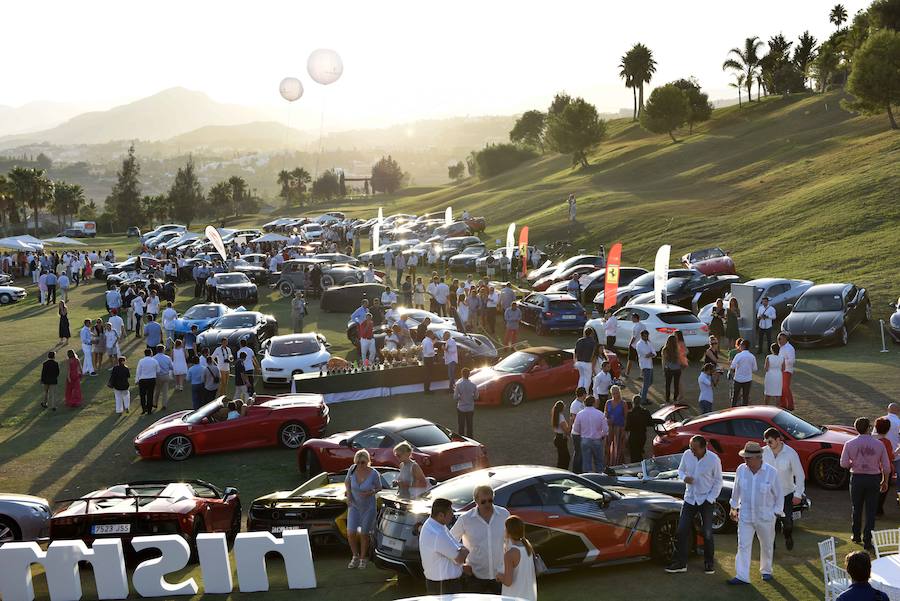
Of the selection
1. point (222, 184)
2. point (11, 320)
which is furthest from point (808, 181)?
point (222, 184)

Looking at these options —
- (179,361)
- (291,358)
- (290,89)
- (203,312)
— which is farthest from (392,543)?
(290,89)

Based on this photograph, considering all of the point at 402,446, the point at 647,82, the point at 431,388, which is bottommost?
the point at 431,388

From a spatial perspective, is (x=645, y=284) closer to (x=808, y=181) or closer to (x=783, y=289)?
(x=783, y=289)

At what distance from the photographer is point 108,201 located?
12725 cm

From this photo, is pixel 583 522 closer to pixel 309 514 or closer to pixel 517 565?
pixel 517 565

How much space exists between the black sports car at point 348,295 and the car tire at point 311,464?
17576 millimetres

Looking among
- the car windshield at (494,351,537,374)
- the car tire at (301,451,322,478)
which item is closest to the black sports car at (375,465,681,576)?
the car tire at (301,451,322,478)

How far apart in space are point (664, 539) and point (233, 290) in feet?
91.5

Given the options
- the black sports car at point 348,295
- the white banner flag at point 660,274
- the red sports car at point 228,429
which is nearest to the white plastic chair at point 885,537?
the red sports car at point 228,429

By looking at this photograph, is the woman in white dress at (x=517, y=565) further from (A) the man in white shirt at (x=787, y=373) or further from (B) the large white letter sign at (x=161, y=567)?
(A) the man in white shirt at (x=787, y=373)

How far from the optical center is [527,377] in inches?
786

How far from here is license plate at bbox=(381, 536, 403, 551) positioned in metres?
9.42

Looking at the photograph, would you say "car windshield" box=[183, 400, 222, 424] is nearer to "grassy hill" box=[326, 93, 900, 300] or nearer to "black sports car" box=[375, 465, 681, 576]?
"black sports car" box=[375, 465, 681, 576]

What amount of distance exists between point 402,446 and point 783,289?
1903 centimetres
